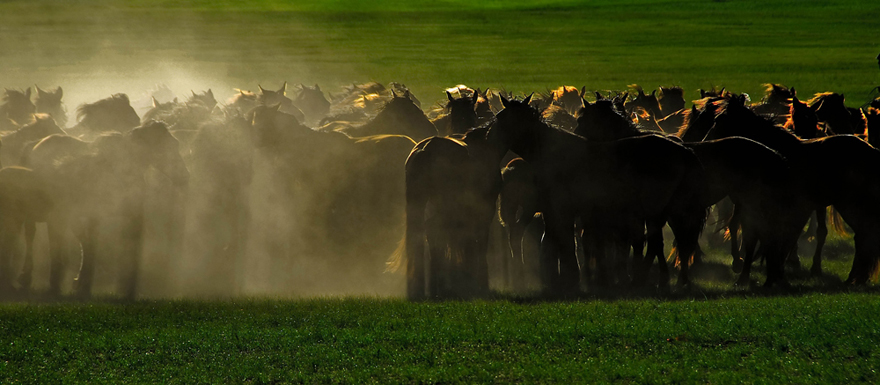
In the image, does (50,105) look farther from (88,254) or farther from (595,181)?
(595,181)

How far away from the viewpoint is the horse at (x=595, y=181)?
1131 cm

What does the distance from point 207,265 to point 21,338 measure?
4177mm

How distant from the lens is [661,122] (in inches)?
685

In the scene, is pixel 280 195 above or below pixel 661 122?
below

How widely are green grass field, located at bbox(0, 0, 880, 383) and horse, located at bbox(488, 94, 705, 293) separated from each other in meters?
1.19

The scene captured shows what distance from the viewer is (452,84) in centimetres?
4444

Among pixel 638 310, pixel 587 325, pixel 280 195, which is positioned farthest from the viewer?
pixel 280 195

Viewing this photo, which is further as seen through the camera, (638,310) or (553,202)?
(553,202)

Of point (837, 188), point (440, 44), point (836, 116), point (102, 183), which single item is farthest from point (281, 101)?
point (440, 44)

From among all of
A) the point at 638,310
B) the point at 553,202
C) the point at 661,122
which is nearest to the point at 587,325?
the point at 638,310

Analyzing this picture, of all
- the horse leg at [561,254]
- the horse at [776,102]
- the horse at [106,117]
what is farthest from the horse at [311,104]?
the horse leg at [561,254]

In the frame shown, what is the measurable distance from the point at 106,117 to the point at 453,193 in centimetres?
847

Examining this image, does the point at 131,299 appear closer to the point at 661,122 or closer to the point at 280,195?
the point at 280,195

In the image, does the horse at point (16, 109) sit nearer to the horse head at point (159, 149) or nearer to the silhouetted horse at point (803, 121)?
the horse head at point (159, 149)
